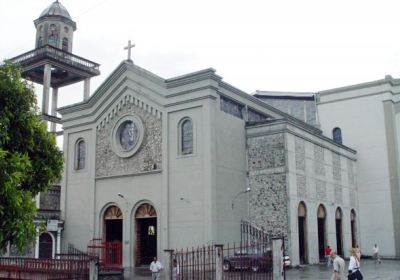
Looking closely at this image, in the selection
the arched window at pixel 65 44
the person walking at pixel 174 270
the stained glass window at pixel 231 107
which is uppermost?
the arched window at pixel 65 44

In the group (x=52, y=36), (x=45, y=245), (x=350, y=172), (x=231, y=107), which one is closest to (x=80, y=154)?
(x=45, y=245)

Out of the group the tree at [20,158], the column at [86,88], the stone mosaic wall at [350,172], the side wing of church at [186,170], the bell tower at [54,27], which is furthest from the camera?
the column at [86,88]

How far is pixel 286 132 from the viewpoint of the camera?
28.6 metres

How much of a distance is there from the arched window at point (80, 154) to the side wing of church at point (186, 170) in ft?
0.22

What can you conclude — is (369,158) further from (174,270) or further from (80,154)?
(174,270)

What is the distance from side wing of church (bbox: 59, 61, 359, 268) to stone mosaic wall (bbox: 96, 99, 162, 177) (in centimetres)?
6

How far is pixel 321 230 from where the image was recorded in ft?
106

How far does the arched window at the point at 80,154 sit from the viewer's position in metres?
33.5

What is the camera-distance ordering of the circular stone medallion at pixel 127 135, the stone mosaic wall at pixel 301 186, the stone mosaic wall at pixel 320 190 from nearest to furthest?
the stone mosaic wall at pixel 301 186 → the circular stone medallion at pixel 127 135 → the stone mosaic wall at pixel 320 190

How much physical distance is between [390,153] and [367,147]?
6.02 feet

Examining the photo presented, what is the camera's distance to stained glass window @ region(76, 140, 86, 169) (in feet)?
110

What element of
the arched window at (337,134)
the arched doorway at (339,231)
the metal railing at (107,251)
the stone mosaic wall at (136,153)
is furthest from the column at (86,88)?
the arched doorway at (339,231)

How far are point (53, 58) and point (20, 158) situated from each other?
29.5 meters

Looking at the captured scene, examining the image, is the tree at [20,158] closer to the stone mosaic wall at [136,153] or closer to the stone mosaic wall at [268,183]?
the stone mosaic wall at [136,153]
